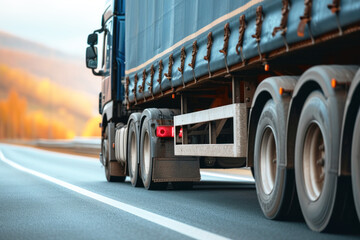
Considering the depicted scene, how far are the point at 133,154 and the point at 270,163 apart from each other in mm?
6853

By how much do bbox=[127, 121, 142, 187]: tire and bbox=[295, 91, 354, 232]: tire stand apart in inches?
290

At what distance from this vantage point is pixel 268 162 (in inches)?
328

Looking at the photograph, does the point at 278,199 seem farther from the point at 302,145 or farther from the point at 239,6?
the point at 239,6

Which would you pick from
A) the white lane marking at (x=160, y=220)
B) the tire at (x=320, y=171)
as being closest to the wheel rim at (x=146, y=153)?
the white lane marking at (x=160, y=220)

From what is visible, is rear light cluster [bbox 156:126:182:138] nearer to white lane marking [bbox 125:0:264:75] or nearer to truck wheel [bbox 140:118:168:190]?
truck wheel [bbox 140:118:168:190]

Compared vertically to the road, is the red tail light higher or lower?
higher

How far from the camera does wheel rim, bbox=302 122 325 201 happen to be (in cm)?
702

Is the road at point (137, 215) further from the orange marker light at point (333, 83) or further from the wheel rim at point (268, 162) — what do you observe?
the orange marker light at point (333, 83)

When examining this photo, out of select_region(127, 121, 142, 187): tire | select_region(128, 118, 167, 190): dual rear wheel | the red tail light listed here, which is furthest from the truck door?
the red tail light

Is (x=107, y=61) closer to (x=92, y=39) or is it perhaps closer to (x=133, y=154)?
(x=92, y=39)

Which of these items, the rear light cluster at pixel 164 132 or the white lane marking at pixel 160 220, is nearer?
the white lane marking at pixel 160 220

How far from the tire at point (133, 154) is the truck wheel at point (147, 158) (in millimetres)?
329

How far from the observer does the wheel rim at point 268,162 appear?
8.27 meters

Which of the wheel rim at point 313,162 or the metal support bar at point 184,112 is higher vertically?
the metal support bar at point 184,112
